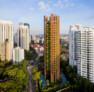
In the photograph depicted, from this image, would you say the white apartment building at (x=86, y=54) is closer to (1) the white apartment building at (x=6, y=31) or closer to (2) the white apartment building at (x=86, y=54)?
(2) the white apartment building at (x=86, y=54)

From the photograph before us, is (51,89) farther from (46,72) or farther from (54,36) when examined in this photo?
(54,36)

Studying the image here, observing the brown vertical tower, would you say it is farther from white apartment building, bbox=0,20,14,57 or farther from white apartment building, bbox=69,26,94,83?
white apartment building, bbox=0,20,14,57

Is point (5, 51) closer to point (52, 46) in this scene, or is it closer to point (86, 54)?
point (52, 46)

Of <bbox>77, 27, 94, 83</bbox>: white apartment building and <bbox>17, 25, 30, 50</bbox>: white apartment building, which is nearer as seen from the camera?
<bbox>77, 27, 94, 83</bbox>: white apartment building

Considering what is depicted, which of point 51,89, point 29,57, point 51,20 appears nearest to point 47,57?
point 51,89

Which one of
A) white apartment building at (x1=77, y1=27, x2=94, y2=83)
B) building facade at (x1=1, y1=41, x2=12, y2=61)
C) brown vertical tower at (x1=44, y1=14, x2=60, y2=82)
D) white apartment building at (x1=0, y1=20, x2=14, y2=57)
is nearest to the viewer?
white apartment building at (x1=77, y1=27, x2=94, y2=83)

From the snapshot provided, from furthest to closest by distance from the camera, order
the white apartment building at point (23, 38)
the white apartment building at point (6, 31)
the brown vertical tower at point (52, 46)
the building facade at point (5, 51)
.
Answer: the white apartment building at point (23, 38)
the white apartment building at point (6, 31)
the building facade at point (5, 51)
the brown vertical tower at point (52, 46)

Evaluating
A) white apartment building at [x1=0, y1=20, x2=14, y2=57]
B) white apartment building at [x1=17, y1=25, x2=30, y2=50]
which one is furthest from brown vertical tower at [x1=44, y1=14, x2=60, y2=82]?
white apartment building at [x1=17, y1=25, x2=30, y2=50]

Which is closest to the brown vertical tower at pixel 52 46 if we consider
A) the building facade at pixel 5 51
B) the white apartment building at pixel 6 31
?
the building facade at pixel 5 51
